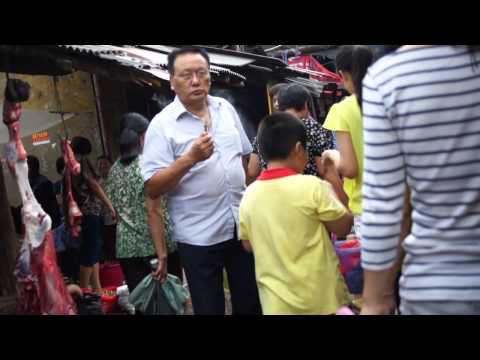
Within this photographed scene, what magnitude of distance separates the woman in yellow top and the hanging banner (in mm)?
6747

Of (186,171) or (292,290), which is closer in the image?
(292,290)

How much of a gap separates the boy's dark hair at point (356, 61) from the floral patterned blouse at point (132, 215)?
226cm

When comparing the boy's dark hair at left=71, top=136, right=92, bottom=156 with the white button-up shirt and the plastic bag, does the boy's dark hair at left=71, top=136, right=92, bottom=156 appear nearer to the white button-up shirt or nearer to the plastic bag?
the plastic bag

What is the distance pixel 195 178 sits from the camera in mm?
3445

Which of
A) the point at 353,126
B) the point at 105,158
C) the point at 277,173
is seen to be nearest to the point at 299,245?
the point at 277,173

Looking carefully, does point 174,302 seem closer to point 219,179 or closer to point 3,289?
point 219,179

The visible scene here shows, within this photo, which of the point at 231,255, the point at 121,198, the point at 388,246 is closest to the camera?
the point at 388,246

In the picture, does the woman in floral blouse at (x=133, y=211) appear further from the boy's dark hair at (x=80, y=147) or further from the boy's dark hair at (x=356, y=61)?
the boy's dark hair at (x=356, y=61)

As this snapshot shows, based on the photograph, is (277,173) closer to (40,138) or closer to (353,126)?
(353,126)

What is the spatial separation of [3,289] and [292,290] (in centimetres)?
381

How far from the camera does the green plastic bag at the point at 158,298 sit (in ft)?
14.5

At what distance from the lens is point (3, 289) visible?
5.70 metres

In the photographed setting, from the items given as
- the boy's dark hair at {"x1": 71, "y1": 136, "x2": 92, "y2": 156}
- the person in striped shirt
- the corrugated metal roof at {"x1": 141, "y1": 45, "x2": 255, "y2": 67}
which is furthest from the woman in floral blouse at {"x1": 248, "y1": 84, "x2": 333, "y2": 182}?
the corrugated metal roof at {"x1": 141, "y1": 45, "x2": 255, "y2": 67}
